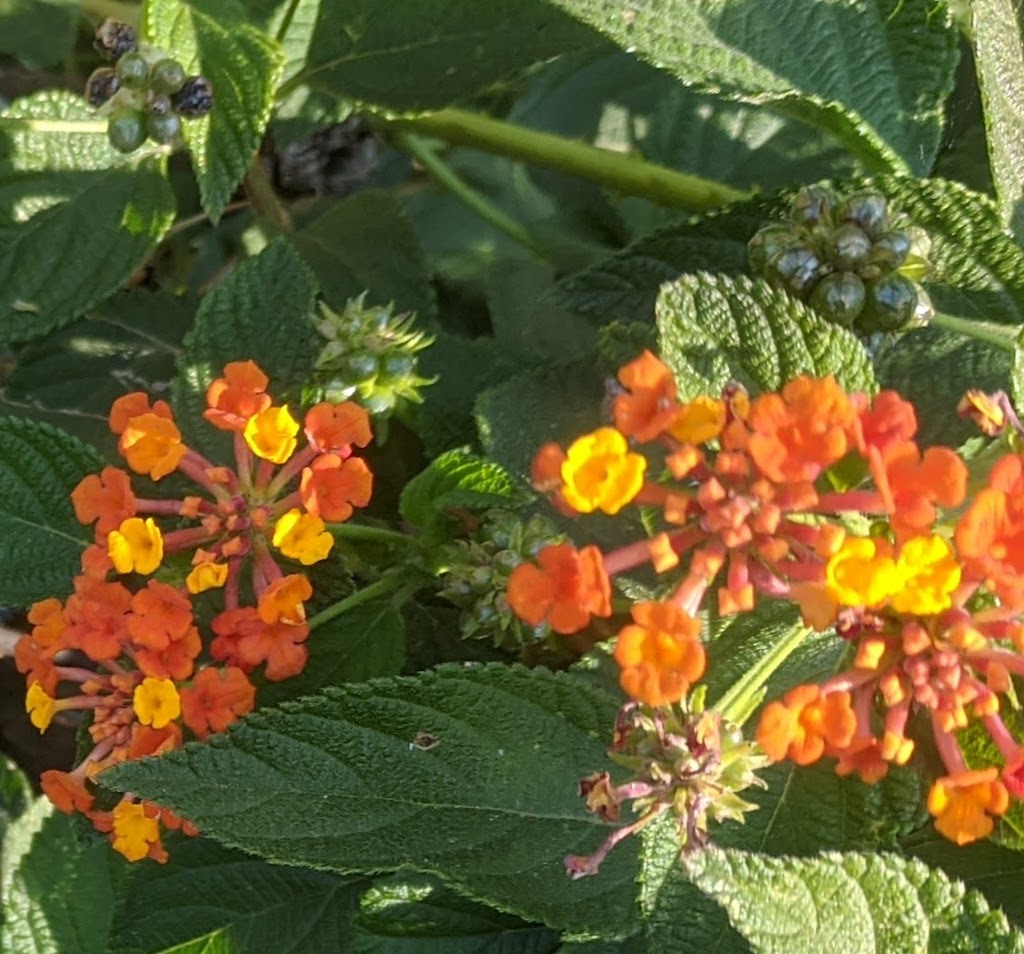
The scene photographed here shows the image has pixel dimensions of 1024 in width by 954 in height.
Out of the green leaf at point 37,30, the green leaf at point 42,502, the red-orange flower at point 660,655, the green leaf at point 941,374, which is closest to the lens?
the red-orange flower at point 660,655

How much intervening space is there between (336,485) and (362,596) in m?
0.10

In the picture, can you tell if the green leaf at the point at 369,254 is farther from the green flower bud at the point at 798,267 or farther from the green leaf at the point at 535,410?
the green flower bud at the point at 798,267

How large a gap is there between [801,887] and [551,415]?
0.35 metres

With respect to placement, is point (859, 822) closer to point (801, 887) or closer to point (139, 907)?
point (801, 887)

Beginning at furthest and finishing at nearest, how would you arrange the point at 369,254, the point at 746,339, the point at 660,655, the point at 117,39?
the point at 369,254
the point at 117,39
the point at 746,339
the point at 660,655

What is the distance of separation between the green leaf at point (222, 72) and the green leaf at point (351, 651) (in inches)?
13.5

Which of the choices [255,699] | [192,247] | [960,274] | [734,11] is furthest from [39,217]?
[960,274]

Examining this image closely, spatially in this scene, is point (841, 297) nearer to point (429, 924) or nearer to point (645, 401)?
point (645, 401)

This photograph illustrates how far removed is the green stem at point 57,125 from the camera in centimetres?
104

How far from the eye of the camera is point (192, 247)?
1.42 metres

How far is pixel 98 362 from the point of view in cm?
117

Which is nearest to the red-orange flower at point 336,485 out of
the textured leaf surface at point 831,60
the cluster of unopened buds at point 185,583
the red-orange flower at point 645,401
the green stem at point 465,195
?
the cluster of unopened buds at point 185,583

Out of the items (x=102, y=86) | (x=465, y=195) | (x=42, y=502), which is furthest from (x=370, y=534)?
(x=465, y=195)

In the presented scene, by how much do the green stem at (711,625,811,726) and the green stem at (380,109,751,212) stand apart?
53 cm
